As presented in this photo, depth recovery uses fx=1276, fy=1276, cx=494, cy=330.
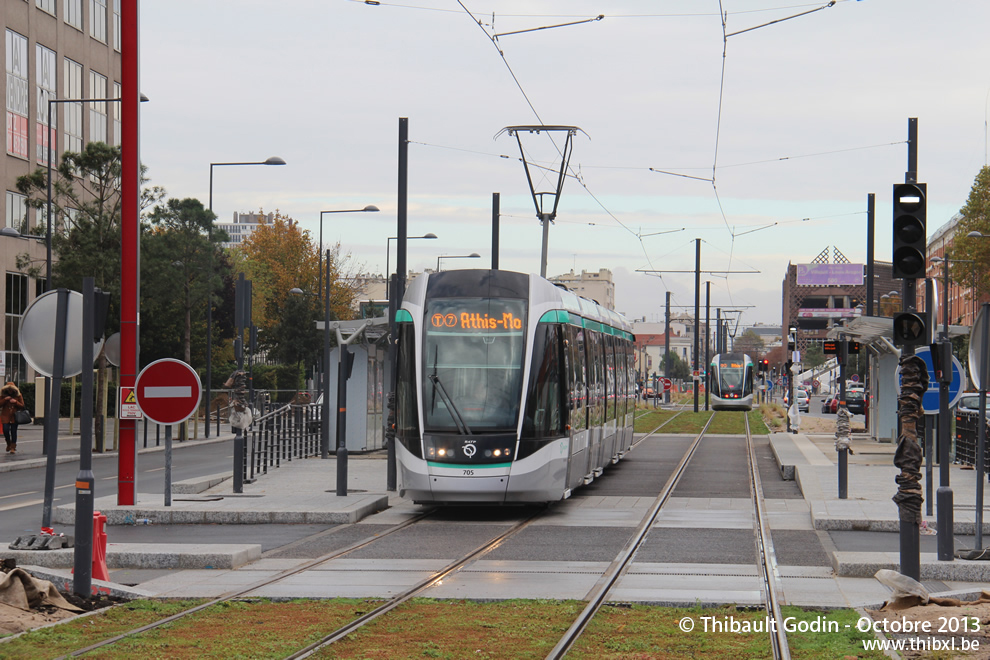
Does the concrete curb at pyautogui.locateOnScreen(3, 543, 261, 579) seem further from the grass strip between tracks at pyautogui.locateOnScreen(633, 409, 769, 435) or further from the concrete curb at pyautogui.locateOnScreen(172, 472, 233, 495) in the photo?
the grass strip between tracks at pyautogui.locateOnScreen(633, 409, 769, 435)

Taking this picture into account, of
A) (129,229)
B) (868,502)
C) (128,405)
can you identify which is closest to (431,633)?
(128,405)

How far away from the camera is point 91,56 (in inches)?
2339

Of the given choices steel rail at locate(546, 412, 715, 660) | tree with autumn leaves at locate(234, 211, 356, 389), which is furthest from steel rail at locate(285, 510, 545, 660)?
tree with autumn leaves at locate(234, 211, 356, 389)

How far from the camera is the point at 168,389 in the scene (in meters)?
15.1

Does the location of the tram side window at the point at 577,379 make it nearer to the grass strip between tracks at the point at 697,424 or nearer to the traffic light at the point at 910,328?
the traffic light at the point at 910,328

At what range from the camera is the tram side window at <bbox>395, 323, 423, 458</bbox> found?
16.5m

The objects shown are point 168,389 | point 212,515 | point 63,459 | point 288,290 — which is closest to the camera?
point 168,389

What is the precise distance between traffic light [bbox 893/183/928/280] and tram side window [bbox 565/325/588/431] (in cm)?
736

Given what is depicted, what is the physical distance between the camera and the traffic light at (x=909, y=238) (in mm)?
10797

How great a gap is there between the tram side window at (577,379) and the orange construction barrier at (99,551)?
316 inches

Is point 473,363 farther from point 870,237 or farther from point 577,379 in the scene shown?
point 870,237

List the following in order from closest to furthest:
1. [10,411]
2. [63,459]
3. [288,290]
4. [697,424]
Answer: [63,459] < [10,411] < [697,424] < [288,290]

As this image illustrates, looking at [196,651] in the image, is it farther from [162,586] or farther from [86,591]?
[162,586]

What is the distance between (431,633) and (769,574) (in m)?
4.11
